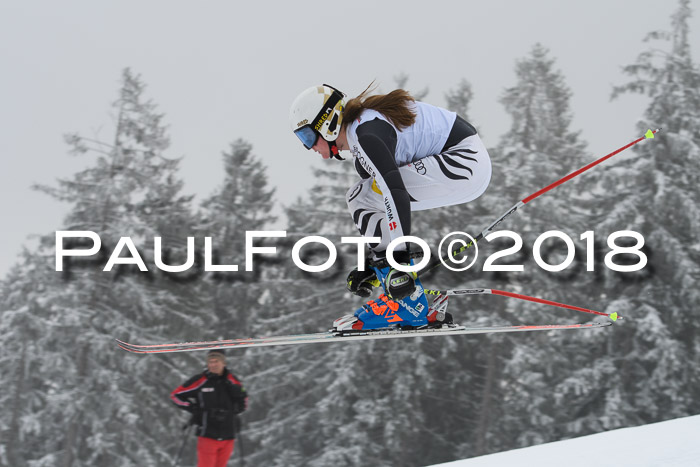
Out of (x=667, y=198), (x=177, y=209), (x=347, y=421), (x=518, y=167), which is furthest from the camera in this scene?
(x=177, y=209)

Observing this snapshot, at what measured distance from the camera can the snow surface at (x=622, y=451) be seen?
3.38 m

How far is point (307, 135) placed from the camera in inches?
140

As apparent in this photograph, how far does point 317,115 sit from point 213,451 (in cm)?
273

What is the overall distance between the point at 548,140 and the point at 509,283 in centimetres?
418

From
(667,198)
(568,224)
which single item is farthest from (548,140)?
(667,198)

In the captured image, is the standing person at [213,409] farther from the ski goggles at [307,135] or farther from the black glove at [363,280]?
the ski goggles at [307,135]

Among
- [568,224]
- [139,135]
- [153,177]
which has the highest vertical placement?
[139,135]

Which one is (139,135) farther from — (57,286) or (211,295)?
(211,295)

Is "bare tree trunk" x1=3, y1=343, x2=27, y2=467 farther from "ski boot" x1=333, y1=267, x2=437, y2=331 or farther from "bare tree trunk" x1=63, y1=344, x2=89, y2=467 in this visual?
"ski boot" x1=333, y1=267, x2=437, y2=331

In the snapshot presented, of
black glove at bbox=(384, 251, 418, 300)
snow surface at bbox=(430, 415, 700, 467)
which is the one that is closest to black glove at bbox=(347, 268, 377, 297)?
black glove at bbox=(384, 251, 418, 300)

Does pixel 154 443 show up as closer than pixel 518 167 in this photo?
Yes

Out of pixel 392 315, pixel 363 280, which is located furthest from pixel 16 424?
pixel 363 280

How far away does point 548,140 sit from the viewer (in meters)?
18.0

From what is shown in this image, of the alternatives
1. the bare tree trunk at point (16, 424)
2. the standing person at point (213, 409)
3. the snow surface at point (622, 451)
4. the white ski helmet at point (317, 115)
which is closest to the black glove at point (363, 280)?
the white ski helmet at point (317, 115)
